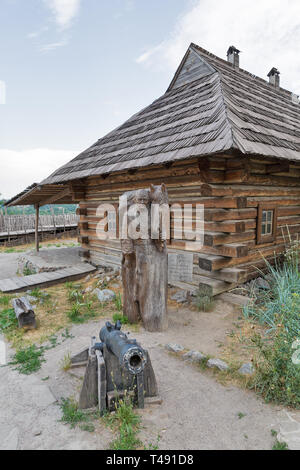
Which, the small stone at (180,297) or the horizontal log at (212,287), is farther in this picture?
the small stone at (180,297)

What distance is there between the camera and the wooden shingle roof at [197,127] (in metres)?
4.55

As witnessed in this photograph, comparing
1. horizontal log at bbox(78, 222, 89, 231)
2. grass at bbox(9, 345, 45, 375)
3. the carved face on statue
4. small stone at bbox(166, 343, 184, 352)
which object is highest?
the carved face on statue

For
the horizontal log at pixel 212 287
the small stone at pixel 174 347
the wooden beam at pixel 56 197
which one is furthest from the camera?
the wooden beam at pixel 56 197

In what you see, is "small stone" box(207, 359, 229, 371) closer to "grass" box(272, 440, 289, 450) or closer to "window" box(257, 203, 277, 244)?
"grass" box(272, 440, 289, 450)

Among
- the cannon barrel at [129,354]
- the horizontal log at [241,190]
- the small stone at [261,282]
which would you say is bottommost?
the small stone at [261,282]

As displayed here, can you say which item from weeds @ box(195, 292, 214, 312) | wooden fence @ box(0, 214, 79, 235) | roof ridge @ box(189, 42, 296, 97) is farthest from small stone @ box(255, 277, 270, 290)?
wooden fence @ box(0, 214, 79, 235)

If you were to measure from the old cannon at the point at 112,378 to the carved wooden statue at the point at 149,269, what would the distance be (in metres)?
1.54

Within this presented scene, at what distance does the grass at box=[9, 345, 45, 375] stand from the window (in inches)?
181

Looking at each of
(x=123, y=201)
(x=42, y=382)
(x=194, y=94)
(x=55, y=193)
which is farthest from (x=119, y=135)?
(x=42, y=382)

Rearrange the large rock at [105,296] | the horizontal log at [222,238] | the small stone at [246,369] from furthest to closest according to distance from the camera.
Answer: the large rock at [105,296], the horizontal log at [222,238], the small stone at [246,369]

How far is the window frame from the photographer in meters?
5.80

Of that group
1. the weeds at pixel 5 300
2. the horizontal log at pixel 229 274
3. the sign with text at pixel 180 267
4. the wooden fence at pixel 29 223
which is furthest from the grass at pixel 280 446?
the wooden fence at pixel 29 223

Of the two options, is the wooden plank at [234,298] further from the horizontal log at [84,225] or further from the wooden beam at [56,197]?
the wooden beam at [56,197]

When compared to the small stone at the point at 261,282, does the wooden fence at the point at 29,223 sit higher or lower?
higher
